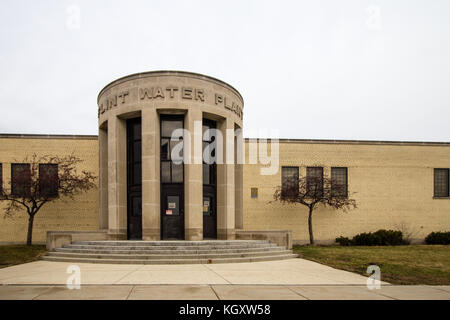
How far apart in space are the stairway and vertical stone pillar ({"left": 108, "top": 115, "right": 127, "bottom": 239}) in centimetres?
241

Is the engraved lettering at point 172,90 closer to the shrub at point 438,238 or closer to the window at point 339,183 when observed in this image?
the window at point 339,183

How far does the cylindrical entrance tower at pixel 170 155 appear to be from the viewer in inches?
664

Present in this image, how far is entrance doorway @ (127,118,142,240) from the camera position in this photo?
17953 mm

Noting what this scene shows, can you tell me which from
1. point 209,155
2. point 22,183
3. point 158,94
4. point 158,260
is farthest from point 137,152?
point 158,260

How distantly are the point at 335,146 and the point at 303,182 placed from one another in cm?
428

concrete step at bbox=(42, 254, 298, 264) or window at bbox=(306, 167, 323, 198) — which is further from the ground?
window at bbox=(306, 167, 323, 198)

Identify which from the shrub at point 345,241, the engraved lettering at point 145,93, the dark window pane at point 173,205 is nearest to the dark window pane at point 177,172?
the dark window pane at point 173,205

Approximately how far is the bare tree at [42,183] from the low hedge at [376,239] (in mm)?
18081

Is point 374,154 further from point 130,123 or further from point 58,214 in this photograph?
point 58,214

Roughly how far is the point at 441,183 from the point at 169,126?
21.7 metres

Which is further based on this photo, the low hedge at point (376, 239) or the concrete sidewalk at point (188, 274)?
the low hedge at point (376, 239)

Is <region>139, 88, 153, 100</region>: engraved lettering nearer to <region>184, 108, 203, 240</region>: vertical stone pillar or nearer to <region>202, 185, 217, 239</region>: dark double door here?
<region>184, 108, 203, 240</region>: vertical stone pillar

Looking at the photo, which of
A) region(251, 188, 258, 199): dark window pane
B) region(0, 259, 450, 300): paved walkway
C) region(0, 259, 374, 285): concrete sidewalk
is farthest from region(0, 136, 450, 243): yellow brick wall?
region(0, 259, 450, 300): paved walkway

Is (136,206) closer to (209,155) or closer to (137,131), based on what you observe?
(137,131)
